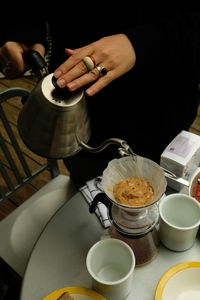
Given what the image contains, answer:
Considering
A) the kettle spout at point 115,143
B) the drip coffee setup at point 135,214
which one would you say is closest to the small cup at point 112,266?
the drip coffee setup at point 135,214

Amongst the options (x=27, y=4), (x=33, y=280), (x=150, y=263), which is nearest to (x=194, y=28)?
(x=27, y=4)

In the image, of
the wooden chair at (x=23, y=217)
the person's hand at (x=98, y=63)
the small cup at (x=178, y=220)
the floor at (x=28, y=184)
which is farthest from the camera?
the floor at (x=28, y=184)

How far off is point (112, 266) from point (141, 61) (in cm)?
46

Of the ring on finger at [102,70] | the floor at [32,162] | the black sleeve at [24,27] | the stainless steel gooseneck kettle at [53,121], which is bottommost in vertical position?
the floor at [32,162]

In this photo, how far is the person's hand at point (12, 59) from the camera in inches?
28.3

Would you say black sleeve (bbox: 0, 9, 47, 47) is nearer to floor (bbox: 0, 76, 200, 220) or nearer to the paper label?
the paper label

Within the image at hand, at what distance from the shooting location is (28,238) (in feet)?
3.23

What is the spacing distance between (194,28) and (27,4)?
0.44 metres

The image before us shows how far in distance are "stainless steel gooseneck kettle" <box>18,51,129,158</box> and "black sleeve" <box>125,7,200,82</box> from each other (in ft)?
0.62

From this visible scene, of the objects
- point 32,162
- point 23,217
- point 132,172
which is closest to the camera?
point 132,172

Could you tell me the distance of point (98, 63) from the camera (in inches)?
24.1

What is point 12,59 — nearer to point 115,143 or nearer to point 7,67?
point 7,67

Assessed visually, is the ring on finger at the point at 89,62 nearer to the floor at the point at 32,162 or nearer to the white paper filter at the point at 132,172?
the white paper filter at the point at 132,172

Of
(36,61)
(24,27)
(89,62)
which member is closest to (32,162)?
(24,27)
